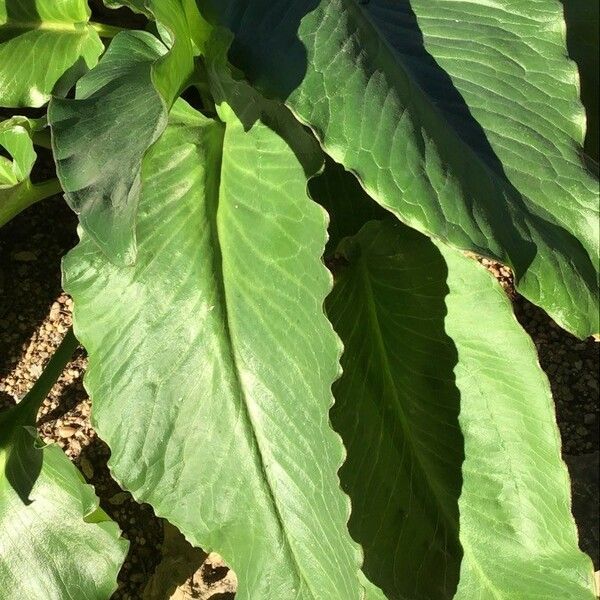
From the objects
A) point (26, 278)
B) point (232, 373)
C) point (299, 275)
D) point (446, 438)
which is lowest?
point (26, 278)

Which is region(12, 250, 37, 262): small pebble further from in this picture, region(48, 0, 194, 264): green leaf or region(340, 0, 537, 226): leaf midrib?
region(340, 0, 537, 226): leaf midrib

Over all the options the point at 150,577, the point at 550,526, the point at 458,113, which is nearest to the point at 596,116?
the point at 458,113

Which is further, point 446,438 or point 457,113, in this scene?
point 446,438

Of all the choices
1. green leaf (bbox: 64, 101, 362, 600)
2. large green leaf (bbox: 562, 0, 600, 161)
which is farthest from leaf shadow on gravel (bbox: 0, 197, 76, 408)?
large green leaf (bbox: 562, 0, 600, 161)

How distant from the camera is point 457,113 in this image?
109 centimetres

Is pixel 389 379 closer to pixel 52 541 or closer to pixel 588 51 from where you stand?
pixel 52 541

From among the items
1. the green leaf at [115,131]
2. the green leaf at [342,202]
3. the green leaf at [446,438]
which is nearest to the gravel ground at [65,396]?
the green leaf at [446,438]

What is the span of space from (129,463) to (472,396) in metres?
0.51

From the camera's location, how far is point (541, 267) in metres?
1.02

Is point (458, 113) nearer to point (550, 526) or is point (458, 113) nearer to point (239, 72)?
point (239, 72)

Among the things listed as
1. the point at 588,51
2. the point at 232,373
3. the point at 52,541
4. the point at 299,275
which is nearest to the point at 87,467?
the point at 52,541

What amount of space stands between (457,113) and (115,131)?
0.43 metres

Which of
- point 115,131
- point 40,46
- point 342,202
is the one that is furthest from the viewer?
point 342,202

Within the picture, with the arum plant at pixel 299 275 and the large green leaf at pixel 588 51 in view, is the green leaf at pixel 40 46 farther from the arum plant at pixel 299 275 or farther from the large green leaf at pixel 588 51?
the large green leaf at pixel 588 51
